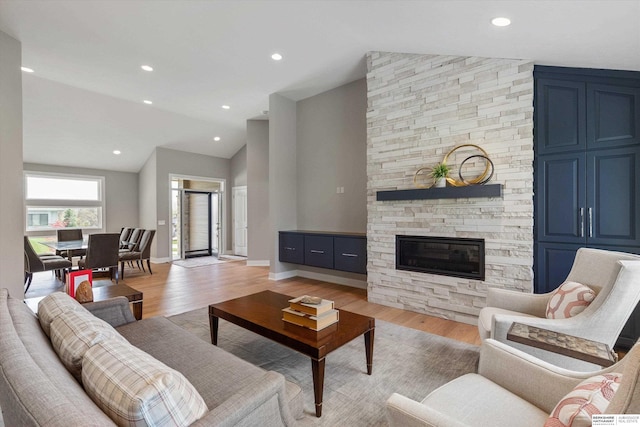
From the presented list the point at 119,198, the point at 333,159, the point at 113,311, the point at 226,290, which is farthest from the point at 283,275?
the point at 119,198

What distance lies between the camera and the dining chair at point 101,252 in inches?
197

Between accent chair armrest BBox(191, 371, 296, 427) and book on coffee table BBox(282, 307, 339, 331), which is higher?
accent chair armrest BBox(191, 371, 296, 427)

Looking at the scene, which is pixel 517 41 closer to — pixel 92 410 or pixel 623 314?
pixel 623 314

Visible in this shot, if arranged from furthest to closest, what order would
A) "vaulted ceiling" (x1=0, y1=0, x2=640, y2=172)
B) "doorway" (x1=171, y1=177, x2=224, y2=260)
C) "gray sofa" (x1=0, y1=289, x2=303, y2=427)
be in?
"doorway" (x1=171, y1=177, x2=224, y2=260)
"vaulted ceiling" (x1=0, y1=0, x2=640, y2=172)
"gray sofa" (x1=0, y1=289, x2=303, y2=427)

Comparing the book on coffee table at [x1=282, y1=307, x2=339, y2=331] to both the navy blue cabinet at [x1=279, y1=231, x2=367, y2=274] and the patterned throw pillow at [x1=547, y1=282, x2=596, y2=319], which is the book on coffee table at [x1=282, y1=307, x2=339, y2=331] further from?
the navy blue cabinet at [x1=279, y1=231, x2=367, y2=274]

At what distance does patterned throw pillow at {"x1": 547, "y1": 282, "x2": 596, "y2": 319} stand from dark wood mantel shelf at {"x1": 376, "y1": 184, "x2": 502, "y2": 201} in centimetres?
118

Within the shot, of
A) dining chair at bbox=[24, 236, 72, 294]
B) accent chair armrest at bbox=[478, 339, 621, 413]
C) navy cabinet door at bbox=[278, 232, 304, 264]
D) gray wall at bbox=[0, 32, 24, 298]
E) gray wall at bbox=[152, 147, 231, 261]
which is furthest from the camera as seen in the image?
gray wall at bbox=[152, 147, 231, 261]

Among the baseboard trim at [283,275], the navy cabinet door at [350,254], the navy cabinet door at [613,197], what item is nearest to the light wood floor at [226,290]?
the baseboard trim at [283,275]

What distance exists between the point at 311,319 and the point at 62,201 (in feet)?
27.0

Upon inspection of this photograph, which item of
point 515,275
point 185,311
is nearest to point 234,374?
point 185,311

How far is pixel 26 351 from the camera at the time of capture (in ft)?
3.35

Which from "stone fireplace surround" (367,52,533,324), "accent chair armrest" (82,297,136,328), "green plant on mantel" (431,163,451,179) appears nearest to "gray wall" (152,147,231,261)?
"stone fireplace surround" (367,52,533,324)

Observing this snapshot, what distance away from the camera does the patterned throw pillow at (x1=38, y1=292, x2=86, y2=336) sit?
1407 millimetres

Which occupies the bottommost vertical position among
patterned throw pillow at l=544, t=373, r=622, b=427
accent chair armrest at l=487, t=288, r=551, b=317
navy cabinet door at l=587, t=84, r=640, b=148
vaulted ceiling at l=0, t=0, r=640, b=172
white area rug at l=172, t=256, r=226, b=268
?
white area rug at l=172, t=256, r=226, b=268
